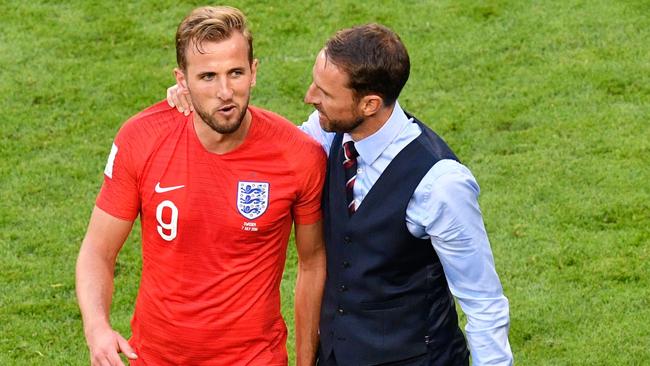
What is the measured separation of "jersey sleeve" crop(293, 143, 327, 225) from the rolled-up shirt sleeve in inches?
17.4

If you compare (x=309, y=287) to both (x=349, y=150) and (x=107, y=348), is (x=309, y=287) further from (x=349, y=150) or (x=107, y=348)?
(x=107, y=348)

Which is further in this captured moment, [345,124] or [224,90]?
[345,124]

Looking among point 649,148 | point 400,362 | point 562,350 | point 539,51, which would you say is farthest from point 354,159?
point 539,51

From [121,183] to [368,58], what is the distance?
1.05 meters

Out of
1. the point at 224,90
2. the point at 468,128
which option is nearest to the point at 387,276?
the point at 224,90

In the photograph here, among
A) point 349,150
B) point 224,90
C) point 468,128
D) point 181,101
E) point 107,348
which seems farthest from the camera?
point 468,128

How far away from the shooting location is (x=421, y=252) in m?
5.21

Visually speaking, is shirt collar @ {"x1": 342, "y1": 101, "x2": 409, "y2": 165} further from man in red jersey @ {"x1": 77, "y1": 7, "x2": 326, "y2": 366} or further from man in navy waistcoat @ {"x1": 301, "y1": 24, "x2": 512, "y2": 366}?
man in red jersey @ {"x1": 77, "y1": 7, "x2": 326, "y2": 366}

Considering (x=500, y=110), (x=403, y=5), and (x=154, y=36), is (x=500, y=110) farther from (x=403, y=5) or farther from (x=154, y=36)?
(x=154, y=36)

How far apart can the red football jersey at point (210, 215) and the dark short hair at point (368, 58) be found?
1.22 feet

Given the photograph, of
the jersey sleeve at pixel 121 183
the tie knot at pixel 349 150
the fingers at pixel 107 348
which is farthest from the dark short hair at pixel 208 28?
the fingers at pixel 107 348

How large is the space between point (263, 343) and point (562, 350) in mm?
2803

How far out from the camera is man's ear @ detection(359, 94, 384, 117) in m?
5.18

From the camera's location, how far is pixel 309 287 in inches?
217
